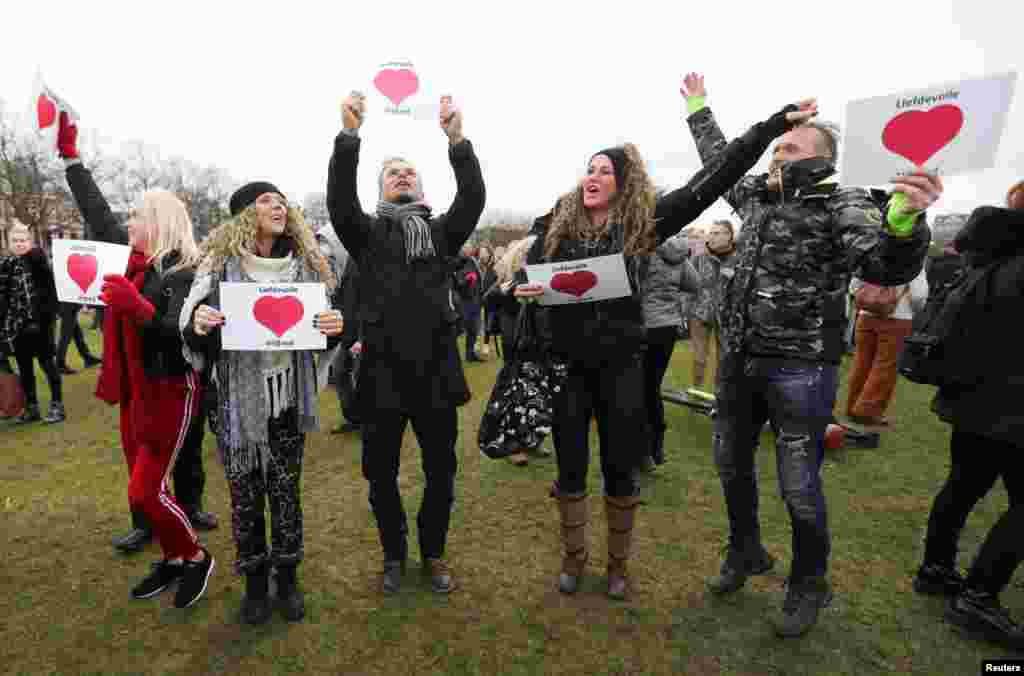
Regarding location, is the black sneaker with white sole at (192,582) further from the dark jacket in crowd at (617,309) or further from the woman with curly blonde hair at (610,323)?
the dark jacket in crowd at (617,309)

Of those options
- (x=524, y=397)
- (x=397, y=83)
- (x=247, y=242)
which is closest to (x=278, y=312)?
(x=247, y=242)

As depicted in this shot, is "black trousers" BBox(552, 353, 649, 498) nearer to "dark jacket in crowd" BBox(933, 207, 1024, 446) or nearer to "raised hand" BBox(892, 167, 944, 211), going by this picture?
"raised hand" BBox(892, 167, 944, 211)

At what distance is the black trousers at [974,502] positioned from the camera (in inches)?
100.0

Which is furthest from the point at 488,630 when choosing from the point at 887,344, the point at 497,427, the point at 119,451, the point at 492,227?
the point at 492,227

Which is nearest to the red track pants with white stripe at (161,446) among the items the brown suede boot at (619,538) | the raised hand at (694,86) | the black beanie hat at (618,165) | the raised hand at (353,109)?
the raised hand at (353,109)

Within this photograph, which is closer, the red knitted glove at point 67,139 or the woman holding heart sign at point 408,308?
the woman holding heart sign at point 408,308

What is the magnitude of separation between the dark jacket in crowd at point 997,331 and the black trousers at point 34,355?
25.4ft

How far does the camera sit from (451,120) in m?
2.58

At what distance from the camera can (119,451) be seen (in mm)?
5152

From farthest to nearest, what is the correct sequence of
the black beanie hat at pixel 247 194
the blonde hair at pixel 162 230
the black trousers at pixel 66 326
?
the black trousers at pixel 66 326 < the blonde hair at pixel 162 230 < the black beanie hat at pixel 247 194

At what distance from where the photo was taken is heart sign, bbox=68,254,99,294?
307 centimetres

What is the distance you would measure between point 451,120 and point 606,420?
1.61 meters

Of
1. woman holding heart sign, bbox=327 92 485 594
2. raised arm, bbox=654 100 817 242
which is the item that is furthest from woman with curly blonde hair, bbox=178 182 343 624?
raised arm, bbox=654 100 817 242

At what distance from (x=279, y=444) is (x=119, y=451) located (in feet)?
11.6
